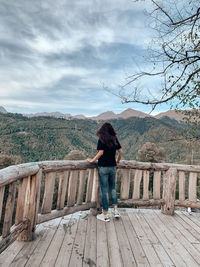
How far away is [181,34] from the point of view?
4656mm

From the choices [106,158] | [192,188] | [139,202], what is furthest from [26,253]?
[192,188]

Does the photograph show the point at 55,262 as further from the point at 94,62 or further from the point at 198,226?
the point at 94,62

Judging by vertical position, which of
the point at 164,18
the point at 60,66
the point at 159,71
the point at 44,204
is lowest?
the point at 44,204

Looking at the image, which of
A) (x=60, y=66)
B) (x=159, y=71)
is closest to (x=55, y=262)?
(x=159, y=71)

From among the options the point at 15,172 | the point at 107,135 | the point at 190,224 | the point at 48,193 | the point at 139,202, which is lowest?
the point at 190,224

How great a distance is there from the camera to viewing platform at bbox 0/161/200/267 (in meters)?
1.94

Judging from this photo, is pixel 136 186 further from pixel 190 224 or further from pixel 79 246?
pixel 79 246

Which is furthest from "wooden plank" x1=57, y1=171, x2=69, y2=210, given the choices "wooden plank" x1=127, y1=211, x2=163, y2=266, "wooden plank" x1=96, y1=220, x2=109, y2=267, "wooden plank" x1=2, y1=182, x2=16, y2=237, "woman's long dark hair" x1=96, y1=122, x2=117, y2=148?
"wooden plank" x1=127, y1=211, x2=163, y2=266

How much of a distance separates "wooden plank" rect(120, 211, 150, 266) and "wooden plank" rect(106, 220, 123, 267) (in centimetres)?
18

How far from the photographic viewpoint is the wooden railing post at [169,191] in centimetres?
337

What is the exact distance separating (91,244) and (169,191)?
5.97 ft

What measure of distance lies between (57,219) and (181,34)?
196 inches

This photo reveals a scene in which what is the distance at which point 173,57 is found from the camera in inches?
191

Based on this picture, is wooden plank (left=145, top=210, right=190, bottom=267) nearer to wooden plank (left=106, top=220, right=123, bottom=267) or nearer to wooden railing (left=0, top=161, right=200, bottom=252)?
wooden railing (left=0, top=161, right=200, bottom=252)
